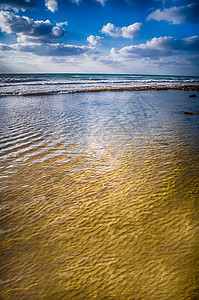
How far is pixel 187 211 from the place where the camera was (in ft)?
9.23

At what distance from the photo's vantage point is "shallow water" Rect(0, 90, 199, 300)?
1906mm

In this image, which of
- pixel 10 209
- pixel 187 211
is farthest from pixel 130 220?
pixel 10 209

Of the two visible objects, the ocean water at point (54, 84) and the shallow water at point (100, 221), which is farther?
the ocean water at point (54, 84)

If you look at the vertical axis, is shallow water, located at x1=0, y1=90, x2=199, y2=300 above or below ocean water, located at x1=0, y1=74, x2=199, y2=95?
below

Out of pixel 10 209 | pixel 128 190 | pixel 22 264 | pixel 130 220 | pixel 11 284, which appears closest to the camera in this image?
pixel 11 284

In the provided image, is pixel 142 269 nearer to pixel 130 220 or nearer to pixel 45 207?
pixel 130 220

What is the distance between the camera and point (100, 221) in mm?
2707

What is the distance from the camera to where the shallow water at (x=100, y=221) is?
1906 mm

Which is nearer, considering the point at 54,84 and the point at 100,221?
the point at 100,221

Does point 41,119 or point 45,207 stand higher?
point 41,119

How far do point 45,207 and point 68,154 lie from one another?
2.26 metres

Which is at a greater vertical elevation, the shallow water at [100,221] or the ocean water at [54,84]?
the ocean water at [54,84]

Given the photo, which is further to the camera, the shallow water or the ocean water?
the ocean water

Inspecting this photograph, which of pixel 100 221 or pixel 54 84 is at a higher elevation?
pixel 54 84
